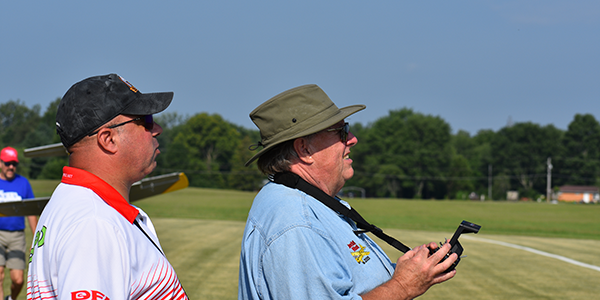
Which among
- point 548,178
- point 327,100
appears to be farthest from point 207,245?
point 548,178

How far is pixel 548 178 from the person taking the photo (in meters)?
106

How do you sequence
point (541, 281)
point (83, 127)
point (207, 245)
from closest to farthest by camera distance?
point (83, 127), point (541, 281), point (207, 245)

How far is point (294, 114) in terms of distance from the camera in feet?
9.33

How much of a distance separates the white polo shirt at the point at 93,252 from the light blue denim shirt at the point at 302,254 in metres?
0.44

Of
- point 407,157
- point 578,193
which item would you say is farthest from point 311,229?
point 578,193

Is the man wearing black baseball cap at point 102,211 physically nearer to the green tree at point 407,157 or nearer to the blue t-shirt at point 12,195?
the blue t-shirt at point 12,195

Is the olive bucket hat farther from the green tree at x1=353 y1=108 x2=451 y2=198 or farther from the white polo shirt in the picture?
the green tree at x1=353 y1=108 x2=451 y2=198

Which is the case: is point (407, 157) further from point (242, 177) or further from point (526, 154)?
point (242, 177)

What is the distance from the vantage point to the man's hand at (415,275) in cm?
247

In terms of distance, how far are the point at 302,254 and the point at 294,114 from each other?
2.92 ft

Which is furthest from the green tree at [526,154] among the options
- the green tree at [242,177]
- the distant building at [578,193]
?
the green tree at [242,177]

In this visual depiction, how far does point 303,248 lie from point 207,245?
1161 cm

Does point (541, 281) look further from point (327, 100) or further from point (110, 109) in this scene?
point (110, 109)

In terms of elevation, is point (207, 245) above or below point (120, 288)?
below
